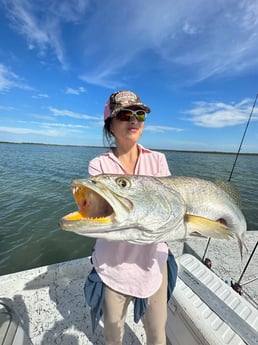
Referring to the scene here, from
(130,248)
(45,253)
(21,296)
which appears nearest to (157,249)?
(130,248)

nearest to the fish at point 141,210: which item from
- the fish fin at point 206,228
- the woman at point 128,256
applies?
the fish fin at point 206,228

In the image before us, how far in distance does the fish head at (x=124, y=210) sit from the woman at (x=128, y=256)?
47 cm

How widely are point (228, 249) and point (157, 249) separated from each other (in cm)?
319

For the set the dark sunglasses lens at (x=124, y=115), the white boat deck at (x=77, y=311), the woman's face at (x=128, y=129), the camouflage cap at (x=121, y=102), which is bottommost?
the white boat deck at (x=77, y=311)

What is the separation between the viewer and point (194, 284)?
292cm

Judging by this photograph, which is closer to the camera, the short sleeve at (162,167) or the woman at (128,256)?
the woman at (128,256)

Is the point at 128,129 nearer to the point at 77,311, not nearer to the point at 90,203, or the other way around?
the point at 90,203

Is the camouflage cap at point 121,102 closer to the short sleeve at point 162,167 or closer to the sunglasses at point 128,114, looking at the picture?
the sunglasses at point 128,114

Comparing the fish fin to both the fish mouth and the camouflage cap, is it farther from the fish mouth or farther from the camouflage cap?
the camouflage cap

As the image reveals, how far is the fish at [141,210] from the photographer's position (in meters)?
1.40

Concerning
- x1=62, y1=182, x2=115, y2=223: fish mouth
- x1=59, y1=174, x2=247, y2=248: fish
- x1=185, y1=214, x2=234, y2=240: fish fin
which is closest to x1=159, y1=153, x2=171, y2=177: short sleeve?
x1=59, y1=174, x2=247, y2=248: fish

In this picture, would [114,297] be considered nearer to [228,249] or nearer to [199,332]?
[199,332]

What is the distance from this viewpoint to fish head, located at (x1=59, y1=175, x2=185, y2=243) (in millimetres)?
1378

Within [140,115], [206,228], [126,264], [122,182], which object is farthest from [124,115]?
[126,264]
